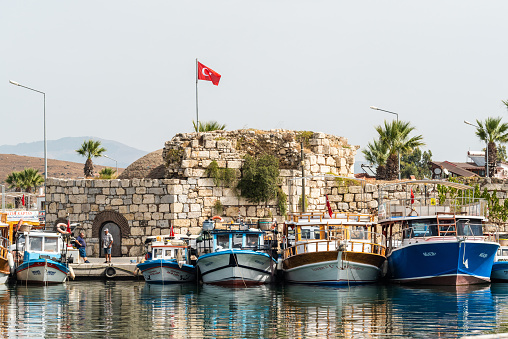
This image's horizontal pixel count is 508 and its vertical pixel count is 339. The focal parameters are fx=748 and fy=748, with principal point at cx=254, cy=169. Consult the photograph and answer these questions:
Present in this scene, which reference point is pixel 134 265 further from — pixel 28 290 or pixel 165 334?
pixel 165 334

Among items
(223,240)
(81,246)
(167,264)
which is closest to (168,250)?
(167,264)

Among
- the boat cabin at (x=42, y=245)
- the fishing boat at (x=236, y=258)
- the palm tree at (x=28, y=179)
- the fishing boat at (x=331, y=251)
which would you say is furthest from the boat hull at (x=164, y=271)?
the palm tree at (x=28, y=179)

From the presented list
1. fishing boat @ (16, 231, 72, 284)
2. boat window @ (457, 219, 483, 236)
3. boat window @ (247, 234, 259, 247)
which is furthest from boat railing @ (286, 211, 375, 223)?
fishing boat @ (16, 231, 72, 284)

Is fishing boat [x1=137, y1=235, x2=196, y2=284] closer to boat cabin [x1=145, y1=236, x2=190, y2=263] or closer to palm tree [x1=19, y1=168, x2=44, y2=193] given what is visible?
boat cabin [x1=145, y1=236, x2=190, y2=263]

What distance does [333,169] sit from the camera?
3262cm

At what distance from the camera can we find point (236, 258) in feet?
80.0

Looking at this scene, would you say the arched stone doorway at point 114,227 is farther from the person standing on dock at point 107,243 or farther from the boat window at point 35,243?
the boat window at point 35,243

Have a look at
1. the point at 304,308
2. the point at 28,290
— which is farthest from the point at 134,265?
the point at 304,308

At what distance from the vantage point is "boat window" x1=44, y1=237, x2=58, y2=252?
2642 cm

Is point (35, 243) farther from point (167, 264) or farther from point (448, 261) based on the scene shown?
point (448, 261)

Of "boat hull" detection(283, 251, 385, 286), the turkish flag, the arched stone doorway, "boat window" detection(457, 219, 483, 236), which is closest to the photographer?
"boat hull" detection(283, 251, 385, 286)

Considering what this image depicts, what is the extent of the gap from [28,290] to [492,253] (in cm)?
1492

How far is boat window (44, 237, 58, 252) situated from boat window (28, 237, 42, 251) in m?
0.20

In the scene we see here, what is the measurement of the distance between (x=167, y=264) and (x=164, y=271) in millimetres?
279
